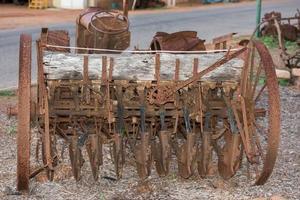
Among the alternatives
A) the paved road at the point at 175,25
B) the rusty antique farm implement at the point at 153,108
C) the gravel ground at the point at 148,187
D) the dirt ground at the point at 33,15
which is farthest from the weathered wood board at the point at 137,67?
the dirt ground at the point at 33,15

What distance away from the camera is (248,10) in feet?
99.3

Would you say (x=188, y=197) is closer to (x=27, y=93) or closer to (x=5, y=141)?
(x=27, y=93)

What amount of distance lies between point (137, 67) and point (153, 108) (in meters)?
0.49

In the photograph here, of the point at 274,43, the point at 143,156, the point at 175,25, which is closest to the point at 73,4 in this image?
the point at 175,25

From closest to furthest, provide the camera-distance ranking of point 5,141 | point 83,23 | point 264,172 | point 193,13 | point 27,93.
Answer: point 27,93, point 264,172, point 5,141, point 83,23, point 193,13

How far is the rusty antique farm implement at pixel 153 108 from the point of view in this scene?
21.0ft

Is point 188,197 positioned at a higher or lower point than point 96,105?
lower

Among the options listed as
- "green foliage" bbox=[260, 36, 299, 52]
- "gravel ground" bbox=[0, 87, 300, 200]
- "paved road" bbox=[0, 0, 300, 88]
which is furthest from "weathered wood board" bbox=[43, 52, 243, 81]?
"green foliage" bbox=[260, 36, 299, 52]

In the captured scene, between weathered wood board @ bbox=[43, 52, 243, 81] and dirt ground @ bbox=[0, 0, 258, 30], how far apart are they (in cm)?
1443

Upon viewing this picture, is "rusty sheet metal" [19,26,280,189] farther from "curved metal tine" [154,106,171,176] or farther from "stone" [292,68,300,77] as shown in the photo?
"stone" [292,68,300,77]

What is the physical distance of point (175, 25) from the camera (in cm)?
2211

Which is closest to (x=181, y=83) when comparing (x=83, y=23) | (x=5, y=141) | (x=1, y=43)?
(x=5, y=141)

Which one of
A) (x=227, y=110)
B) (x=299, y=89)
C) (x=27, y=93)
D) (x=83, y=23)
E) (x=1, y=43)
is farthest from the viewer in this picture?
(x=1, y=43)

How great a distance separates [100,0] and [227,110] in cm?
2268
